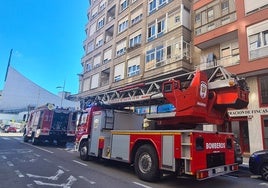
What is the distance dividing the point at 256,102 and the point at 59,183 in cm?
1450

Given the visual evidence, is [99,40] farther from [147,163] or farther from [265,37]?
[147,163]

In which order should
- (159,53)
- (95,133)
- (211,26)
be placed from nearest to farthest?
(95,133) → (211,26) → (159,53)

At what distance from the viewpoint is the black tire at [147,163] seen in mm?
7590

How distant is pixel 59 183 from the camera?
7.26m

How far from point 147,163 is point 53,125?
44.8 feet

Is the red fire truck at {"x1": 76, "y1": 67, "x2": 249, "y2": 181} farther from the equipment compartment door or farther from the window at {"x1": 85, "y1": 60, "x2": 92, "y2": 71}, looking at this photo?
the window at {"x1": 85, "y1": 60, "x2": 92, "y2": 71}

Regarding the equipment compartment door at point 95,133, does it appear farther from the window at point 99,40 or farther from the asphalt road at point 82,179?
the window at point 99,40

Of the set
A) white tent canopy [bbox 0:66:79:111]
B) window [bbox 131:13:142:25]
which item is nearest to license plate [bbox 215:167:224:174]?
window [bbox 131:13:142:25]

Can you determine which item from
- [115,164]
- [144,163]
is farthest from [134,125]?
[144,163]

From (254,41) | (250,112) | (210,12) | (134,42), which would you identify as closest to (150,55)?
(134,42)

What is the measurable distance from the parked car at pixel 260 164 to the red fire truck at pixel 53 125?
1424 cm

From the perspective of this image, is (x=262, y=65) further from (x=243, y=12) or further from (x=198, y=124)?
(x=198, y=124)

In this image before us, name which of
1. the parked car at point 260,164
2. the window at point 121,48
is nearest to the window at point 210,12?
the window at point 121,48

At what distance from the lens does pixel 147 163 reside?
313 inches
